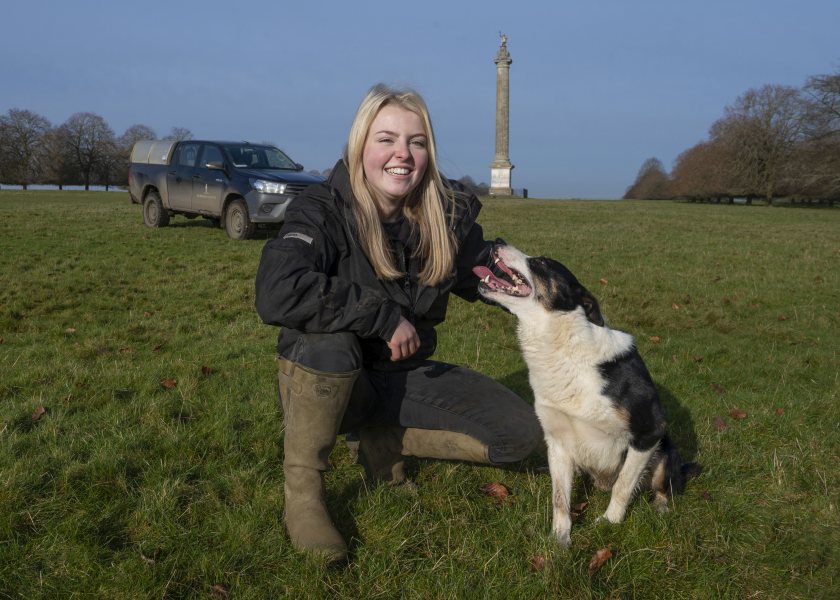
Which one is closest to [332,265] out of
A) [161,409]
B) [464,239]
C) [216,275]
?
[464,239]

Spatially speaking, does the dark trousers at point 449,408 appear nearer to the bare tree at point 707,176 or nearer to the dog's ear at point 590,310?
the dog's ear at point 590,310

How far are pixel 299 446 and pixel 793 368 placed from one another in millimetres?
5121

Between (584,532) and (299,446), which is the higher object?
(299,446)

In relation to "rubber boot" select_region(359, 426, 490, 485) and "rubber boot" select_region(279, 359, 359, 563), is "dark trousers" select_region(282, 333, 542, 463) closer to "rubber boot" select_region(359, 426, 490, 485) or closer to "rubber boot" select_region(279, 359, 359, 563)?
"rubber boot" select_region(359, 426, 490, 485)

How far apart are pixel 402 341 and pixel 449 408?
69 centimetres

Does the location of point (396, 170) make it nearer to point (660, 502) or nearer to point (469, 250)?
point (469, 250)

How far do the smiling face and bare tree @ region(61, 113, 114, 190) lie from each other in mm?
65160

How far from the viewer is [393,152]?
3314 millimetres

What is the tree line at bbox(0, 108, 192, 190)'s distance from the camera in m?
56.5

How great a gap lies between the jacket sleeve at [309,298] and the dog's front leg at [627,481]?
136cm

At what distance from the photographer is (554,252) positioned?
12625 millimetres

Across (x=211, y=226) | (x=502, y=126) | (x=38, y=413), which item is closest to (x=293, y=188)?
(x=211, y=226)

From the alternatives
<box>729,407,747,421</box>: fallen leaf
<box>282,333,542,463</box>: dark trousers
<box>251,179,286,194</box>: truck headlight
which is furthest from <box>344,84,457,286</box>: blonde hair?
<box>251,179,286,194</box>: truck headlight

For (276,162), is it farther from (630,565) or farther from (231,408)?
(630,565)
